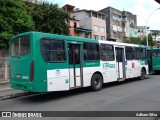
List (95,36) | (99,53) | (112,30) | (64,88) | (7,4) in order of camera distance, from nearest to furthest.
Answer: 1. (64,88)
2. (99,53)
3. (7,4)
4. (95,36)
5. (112,30)

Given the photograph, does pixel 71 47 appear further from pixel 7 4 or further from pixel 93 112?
pixel 7 4

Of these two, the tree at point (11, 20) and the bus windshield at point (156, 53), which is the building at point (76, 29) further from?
the tree at point (11, 20)

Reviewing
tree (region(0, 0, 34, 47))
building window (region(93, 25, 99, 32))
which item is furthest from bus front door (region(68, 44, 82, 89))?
building window (region(93, 25, 99, 32))

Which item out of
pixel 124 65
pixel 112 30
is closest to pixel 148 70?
pixel 124 65

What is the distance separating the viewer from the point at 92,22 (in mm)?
44781

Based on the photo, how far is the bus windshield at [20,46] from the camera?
31.6 feet

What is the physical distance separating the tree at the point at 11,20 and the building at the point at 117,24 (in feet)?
112

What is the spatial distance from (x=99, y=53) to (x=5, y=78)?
295 inches

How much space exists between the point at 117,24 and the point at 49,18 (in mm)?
34249

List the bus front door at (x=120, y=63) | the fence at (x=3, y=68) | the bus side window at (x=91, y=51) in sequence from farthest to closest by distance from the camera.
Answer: the fence at (x=3, y=68) < the bus front door at (x=120, y=63) < the bus side window at (x=91, y=51)

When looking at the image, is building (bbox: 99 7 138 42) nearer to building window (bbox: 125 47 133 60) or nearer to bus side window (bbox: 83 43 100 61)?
Result: building window (bbox: 125 47 133 60)

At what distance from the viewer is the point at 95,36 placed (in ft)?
149

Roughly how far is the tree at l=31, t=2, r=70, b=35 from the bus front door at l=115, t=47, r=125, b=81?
36.3 feet

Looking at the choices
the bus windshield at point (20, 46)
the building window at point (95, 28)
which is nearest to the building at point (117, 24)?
the building window at point (95, 28)
